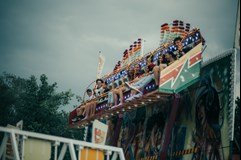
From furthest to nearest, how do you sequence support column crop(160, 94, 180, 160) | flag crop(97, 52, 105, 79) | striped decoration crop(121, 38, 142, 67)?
flag crop(97, 52, 105, 79) → striped decoration crop(121, 38, 142, 67) → support column crop(160, 94, 180, 160)

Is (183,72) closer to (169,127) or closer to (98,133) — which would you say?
(169,127)

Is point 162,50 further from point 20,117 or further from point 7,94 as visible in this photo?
point 7,94

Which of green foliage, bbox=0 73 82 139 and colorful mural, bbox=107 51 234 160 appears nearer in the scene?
colorful mural, bbox=107 51 234 160

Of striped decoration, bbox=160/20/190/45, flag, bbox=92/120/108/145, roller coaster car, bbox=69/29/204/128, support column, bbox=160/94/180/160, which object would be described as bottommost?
flag, bbox=92/120/108/145

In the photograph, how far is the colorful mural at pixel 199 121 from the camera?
22.2 metres

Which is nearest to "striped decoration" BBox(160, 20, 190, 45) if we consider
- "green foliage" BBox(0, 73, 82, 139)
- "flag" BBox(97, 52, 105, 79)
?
"flag" BBox(97, 52, 105, 79)

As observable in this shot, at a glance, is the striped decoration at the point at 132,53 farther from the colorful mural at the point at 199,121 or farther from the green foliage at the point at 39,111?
the green foliage at the point at 39,111

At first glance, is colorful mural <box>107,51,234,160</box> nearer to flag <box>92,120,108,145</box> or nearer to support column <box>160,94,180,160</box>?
support column <box>160,94,180,160</box>

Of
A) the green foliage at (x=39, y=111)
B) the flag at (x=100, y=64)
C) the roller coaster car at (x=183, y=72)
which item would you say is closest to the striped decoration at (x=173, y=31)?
the roller coaster car at (x=183, y=72)

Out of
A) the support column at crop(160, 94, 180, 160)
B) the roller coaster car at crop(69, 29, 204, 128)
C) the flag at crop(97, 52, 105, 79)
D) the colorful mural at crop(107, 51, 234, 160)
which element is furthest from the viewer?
the flag at crop(97, 52, 105, 79)

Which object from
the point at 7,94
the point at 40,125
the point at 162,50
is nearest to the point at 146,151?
the point at 162,50

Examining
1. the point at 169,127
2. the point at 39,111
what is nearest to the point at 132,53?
the point at 169,127

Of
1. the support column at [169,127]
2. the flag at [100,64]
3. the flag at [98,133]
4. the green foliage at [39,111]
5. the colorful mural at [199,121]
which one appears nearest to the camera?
the flag at [98,133]

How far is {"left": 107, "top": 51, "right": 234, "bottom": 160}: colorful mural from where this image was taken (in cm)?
2220
